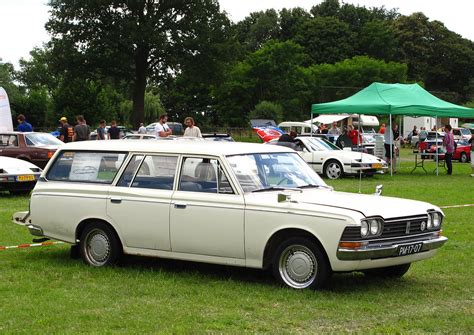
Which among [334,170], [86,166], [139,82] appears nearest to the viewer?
[86,166]

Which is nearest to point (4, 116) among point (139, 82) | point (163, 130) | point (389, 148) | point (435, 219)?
point (163, 130)

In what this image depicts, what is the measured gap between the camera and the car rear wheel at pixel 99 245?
944 centimetres

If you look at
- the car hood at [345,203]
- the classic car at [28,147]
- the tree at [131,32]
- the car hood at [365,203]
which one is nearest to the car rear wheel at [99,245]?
the car hood at [345,203]

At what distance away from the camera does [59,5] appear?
58.0m

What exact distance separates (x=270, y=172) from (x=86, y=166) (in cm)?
232

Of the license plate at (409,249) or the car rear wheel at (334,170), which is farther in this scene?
the car rear wheel at (334,170)

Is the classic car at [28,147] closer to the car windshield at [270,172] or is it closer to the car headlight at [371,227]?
the car windshield at [270,172]

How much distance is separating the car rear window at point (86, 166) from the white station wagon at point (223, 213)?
0.05 ft

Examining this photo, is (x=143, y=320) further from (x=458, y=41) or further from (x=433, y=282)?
(x=458, y=41)

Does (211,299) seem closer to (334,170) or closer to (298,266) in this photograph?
(298,266)

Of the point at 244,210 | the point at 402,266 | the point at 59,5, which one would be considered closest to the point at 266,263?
the point at 244,210

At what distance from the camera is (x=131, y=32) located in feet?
184

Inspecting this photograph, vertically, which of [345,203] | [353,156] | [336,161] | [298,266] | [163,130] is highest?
[163,130]

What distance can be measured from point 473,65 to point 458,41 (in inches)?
154
